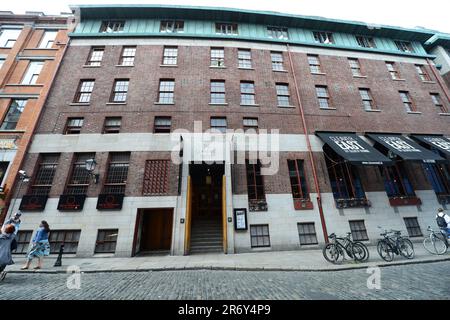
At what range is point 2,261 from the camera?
5.58 m

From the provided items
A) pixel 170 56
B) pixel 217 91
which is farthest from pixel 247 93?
pixel 170 56

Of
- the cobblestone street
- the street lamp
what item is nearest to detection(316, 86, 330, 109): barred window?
the cobblestone street

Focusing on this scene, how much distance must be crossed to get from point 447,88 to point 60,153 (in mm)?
33011

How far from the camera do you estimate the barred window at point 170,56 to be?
1412 cm

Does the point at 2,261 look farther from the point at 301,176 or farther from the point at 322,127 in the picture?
the point at 322,127

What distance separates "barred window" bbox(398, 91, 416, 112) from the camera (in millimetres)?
15080

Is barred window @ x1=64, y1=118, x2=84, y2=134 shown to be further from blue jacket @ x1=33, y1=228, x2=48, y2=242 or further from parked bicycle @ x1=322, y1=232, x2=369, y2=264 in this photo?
parked bicycle @ x1=322, y1=232, x2=369, y2=264

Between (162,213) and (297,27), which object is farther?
(297,27)

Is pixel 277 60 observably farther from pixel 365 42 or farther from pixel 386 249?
pixel 386 249

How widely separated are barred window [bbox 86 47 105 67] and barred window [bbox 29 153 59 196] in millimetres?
7934

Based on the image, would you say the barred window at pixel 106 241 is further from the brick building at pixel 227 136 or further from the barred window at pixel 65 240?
the barred window at pixel 65 240

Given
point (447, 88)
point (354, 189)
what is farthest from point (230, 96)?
point (447, 88)
